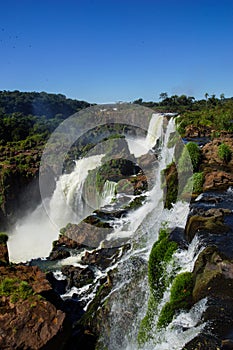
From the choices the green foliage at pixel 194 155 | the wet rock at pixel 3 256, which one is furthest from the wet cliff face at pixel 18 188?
the green foliage at pixel 194 155

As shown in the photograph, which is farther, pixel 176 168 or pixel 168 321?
pixel 176 168

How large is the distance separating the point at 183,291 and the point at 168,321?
753 millimetres

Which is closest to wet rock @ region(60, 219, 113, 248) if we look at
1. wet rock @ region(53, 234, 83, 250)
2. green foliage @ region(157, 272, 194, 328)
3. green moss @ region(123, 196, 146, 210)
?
wet rock @ region(53, 234, 83, 250)

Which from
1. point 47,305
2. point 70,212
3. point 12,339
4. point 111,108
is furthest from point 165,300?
point 111,108

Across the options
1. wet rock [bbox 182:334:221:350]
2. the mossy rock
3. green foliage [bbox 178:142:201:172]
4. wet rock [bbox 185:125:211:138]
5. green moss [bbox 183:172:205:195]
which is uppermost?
wet rock [bbox 185:125:211:138]

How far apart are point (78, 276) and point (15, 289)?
6515mm

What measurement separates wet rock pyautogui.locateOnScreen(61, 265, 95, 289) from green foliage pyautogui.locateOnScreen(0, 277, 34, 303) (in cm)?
561

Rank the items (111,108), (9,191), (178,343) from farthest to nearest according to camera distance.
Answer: (111,108), (9,191), (178,343)

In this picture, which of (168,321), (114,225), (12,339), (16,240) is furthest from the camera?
(16,240)

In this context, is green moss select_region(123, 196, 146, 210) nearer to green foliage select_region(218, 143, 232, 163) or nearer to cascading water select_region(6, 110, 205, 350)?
cascading water select_region(6, 110, 205, 350)

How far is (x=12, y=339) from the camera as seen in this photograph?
8.01 metres

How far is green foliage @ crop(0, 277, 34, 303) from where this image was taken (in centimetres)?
907

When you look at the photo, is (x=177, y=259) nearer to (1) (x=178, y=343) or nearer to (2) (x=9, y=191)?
(1) (x=178, y=343)

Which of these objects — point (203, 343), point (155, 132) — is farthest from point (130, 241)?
point (155, 132)
